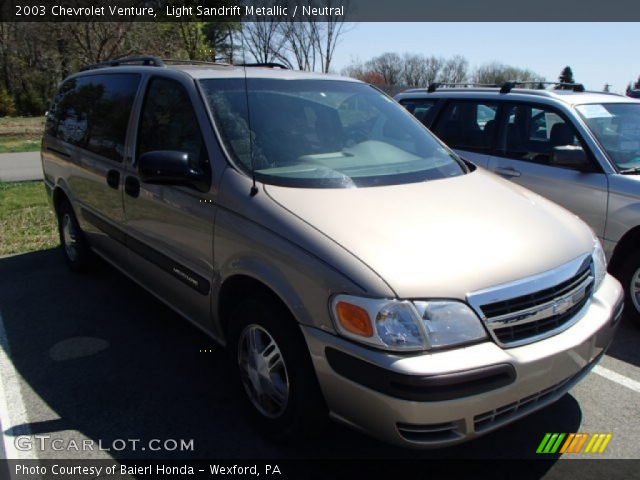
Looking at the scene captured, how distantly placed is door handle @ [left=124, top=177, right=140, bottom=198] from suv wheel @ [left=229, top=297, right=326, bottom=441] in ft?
4.34

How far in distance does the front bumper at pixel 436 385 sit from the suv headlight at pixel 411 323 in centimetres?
4

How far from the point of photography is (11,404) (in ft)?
10.3

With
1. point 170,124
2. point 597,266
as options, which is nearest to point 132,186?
point 170,124

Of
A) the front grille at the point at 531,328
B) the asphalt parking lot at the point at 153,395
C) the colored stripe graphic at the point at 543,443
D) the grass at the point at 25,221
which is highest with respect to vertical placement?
the front grille at the point at 531,328

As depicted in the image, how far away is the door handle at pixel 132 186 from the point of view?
3605 millimetres

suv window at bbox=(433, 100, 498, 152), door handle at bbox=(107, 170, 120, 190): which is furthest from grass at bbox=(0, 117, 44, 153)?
suv window at bbox=(433, 100, 498, 152)

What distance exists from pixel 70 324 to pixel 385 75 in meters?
47.7

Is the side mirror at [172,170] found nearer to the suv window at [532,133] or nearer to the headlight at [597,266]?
the headlight at [597,266]

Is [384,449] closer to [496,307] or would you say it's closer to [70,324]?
[496,307]

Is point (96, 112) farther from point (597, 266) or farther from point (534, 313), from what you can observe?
point (597, 266)

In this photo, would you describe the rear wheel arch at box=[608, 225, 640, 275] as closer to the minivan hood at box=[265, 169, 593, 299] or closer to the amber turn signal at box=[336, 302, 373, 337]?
the minivan hood at box=[265, 169, 593, 299]

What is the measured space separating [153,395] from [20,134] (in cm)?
2153

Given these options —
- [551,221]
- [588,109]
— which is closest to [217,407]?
[551,221]

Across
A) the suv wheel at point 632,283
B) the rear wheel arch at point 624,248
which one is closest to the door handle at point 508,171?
the rear wheel arch at point 624,248
